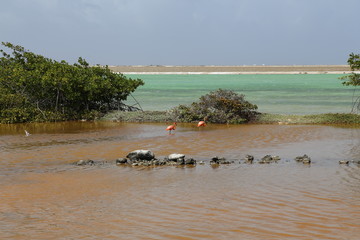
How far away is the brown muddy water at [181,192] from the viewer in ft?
28.7

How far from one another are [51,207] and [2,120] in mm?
18613

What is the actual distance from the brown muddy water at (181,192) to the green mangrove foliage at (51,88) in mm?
7375

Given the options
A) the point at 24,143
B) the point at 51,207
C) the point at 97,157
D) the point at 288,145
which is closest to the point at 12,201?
the point at 51,207

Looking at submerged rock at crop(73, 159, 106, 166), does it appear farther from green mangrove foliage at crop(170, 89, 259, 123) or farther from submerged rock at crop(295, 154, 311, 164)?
green mangrove foliage at crop(170, 89, 259, 123)

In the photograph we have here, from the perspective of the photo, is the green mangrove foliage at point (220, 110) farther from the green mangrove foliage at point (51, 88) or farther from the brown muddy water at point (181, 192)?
the brown muddy water at point (181, 192)

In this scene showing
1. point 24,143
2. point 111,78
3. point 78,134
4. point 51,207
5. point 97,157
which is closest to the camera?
point 51,207

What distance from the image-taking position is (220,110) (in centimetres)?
2742

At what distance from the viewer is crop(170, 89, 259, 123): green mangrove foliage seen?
2703 cm

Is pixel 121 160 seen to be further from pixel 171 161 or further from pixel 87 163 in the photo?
pixel 171 161

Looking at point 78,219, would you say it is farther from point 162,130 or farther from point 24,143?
point 162,130

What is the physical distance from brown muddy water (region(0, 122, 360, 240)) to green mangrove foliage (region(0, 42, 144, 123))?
7375 mm

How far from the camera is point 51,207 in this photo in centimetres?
1027

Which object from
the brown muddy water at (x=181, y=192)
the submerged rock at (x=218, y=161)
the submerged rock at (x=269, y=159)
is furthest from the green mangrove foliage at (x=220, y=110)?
the submerged rock at (x=218, y=161)

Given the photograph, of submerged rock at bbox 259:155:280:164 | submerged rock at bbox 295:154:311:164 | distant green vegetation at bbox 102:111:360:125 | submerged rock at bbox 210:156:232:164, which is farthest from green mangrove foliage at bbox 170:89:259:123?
submerged rock at bbox 210:156:232:164
